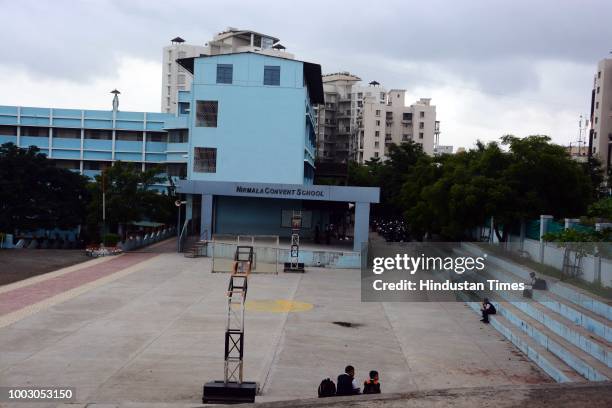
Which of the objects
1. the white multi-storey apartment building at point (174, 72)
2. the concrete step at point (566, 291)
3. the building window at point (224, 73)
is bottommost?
the concrete step at point (566, 291)

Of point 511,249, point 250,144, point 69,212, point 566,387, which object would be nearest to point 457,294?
point 511,249

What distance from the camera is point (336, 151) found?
96188 mm

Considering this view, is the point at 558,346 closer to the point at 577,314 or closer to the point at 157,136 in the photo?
the point at 577,314

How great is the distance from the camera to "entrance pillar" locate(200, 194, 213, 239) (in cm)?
3622

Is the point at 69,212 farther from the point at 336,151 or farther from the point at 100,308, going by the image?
the point at 336,151

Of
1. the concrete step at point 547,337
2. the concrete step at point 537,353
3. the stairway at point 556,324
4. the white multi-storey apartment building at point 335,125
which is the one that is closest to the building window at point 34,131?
the white multi-storey apartment building at point 335,125

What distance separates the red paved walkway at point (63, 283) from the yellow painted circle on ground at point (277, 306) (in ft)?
23.9

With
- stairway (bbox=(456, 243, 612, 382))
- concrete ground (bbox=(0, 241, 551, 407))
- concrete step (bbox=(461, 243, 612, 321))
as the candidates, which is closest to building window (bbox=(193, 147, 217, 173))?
concrete ground (bbox=(0, 241, 551, 407))

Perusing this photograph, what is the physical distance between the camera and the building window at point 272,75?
39438mm

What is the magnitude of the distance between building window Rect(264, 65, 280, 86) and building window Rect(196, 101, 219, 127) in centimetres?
353

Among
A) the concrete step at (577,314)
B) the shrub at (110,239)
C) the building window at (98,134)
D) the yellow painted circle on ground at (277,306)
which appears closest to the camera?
the concrete step at (577,314)

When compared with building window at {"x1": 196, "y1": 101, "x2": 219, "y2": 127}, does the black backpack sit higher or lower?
lower

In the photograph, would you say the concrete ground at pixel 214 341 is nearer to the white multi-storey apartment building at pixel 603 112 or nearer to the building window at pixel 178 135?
the building window at pixel 178 135

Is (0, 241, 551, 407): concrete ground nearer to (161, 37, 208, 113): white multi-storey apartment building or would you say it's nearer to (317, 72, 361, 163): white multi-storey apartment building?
(161, 37, 208, 113): white multi-storey apartment building
